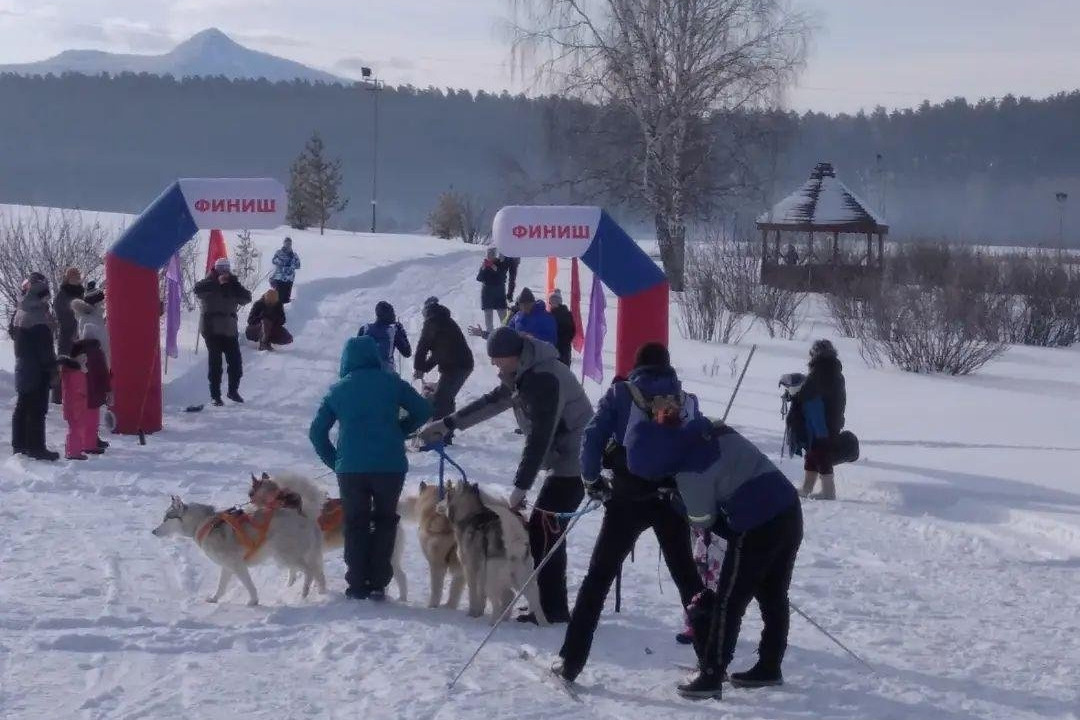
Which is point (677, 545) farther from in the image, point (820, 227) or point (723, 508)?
point (820, 227)

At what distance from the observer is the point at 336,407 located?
6871 millimetres

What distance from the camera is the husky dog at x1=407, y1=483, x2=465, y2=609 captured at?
6.93 meters

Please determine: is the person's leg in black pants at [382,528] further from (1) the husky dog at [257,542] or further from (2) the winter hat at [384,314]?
(2) the winter hat at [384,314]

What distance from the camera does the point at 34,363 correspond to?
11117 mm

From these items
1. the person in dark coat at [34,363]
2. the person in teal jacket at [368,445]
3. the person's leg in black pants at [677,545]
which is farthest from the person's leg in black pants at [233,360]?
the person's leg in black pants at [677,545]

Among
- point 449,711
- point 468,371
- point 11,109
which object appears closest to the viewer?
point 449,711

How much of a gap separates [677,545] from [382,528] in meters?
1.84

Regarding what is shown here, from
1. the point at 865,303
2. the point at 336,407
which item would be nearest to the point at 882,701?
the point at 336,407

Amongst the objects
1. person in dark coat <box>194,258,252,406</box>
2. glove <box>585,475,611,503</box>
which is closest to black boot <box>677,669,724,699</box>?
glove <box>585,475,611,503</box>

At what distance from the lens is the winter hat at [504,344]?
6.25 meters

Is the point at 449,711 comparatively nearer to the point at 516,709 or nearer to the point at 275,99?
the point at 516,709

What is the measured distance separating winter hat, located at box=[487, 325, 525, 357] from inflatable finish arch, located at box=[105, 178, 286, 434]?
732 centimetres

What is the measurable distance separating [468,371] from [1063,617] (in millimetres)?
6524

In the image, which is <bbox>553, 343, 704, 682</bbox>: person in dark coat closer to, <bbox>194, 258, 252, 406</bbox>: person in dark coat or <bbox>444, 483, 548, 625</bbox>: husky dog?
<bbox>444, 483, 548, 625</bbox>: husky dog
